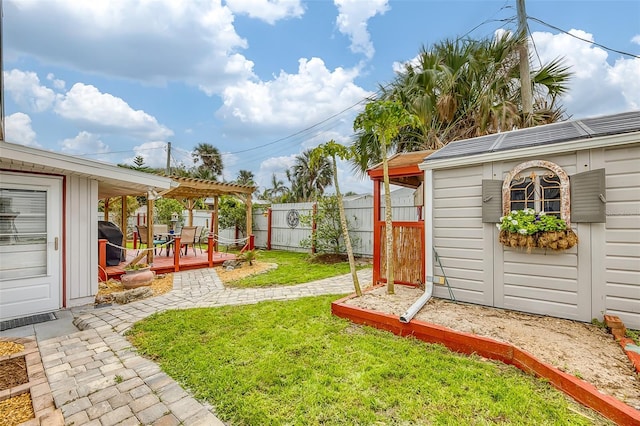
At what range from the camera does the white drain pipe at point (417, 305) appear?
10.4 ft

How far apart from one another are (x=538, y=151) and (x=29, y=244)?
6.72m

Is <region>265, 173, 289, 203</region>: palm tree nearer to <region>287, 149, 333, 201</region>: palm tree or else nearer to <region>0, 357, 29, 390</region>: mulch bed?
<region>287, 149, 333, 201</region>: palm tree

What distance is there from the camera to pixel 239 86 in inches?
534

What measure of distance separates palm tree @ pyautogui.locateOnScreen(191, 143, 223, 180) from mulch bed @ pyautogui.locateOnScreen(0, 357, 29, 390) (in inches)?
1032

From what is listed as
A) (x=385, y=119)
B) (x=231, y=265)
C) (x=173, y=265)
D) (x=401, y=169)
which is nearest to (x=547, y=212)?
(x=401, y=169)

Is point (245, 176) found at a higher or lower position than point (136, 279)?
higher

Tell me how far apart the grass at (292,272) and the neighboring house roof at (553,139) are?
363 centimetres

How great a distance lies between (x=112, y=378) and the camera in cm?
243

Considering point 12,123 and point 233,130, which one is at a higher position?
point 233,130

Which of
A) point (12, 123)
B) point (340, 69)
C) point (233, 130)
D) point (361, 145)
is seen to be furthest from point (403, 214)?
point (233, 130)

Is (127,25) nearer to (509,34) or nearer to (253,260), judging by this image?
(253,260)

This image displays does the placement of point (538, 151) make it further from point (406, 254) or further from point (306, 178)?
point (306, 178)

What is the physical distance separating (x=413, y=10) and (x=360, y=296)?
26.4 ft

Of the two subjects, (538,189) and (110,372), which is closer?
(110,372)
